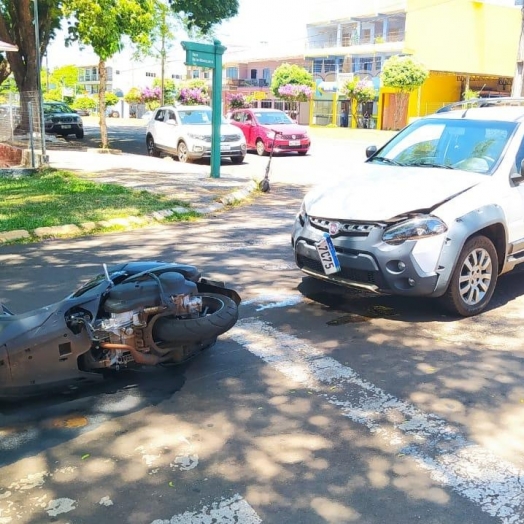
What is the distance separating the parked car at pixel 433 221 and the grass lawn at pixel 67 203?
4.87 meters

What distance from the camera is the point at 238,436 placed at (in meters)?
3.65

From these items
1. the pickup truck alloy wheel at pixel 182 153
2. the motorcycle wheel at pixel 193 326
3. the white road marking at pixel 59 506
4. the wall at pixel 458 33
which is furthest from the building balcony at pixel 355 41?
the white road marking at pixel 59 506

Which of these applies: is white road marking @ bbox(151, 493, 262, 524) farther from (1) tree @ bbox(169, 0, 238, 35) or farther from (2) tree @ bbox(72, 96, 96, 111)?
(2) tree @ bbox(72, 96, 96, 111)

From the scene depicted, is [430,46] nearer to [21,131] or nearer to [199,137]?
[199,137]

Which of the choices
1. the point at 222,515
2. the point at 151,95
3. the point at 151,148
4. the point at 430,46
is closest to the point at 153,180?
the point at 151,148

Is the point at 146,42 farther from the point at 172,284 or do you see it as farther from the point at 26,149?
the point at 172,284

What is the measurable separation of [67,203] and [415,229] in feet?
24.2

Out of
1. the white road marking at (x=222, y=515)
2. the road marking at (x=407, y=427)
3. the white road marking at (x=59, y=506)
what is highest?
the road marking at (x=407, y=427)

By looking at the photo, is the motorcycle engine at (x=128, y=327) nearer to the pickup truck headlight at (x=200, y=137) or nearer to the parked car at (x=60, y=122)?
the pickup truck headlight at (x=200, y=137)

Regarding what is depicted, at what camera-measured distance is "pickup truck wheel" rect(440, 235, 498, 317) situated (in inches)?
211

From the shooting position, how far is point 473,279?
18.2 feet

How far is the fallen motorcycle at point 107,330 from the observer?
384 centimetres

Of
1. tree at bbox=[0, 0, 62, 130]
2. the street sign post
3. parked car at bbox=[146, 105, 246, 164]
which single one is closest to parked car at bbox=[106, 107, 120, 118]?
tree at bbox=[0, 0, 62, 130]

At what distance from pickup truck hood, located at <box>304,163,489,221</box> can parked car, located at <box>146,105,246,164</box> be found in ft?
42.7
